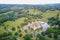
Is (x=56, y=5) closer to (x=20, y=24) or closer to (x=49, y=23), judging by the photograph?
(x=49, y=23)

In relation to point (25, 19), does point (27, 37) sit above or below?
below

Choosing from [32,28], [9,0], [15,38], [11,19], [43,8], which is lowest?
[15,38]

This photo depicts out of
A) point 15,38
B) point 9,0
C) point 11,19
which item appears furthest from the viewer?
point 9,0

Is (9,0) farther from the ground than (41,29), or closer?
farther from the ground

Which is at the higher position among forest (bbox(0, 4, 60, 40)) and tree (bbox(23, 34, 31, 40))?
forest (bbox(0, 4, 60, 40))

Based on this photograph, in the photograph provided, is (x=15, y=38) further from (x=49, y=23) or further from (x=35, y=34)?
(x=49, y=23)

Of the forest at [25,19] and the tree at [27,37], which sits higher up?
the forest at [25,19]

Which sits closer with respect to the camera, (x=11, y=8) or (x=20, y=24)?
(x=20, y=24)

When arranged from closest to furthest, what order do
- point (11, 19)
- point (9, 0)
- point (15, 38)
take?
point (15, 38)
point (11, 19)
point (9, 0)

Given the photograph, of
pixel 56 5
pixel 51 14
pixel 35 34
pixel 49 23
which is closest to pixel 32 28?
pixel 35 34

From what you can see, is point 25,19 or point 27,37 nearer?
point 27,37
